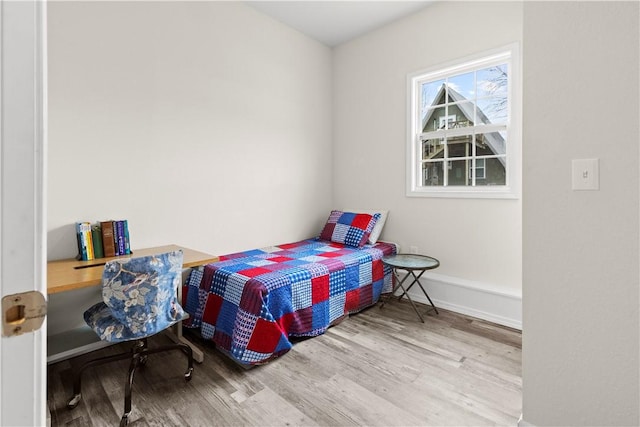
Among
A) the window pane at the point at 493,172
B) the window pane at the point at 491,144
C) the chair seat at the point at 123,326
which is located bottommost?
the chair seat at the point at 123,326

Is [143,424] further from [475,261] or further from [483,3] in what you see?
[483,3]

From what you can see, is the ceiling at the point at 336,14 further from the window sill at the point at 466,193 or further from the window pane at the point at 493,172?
the window sill at the point at 466,193

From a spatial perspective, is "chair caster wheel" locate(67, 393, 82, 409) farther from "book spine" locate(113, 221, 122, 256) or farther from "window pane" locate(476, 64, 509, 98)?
"window pane" locate(476, 64, 509, 98)

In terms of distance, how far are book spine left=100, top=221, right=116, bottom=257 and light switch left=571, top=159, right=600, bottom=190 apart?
267 cm

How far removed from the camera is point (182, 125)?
Result: 2.83 m

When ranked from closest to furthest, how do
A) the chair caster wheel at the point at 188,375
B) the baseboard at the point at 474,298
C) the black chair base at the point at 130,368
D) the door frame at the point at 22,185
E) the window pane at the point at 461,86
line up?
the door frame at the point at 22,185 → the black chair base at the point at 130,368 → the chair caster wheel at the point at 188,375 → the baseboard at the point at 474,298 → the window pane at the point at 461,86

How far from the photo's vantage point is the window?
9.36 ft

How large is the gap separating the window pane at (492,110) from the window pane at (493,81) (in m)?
0.05

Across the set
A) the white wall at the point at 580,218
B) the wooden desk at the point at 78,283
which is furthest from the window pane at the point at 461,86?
the wooden desk at the point at 78,283

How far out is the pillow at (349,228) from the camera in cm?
349

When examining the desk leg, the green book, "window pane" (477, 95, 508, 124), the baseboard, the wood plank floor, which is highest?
"window pane" (477, 95, 508, 124)

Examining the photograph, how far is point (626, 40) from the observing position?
3.97ft

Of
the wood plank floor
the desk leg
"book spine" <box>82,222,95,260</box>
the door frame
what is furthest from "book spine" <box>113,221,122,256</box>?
the door frame

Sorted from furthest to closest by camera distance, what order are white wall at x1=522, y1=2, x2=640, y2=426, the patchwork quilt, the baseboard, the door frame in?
the baseboard, the patchwork quilt, white wall at x1=522, y1=2, x2=640, y2=426, the door frame
